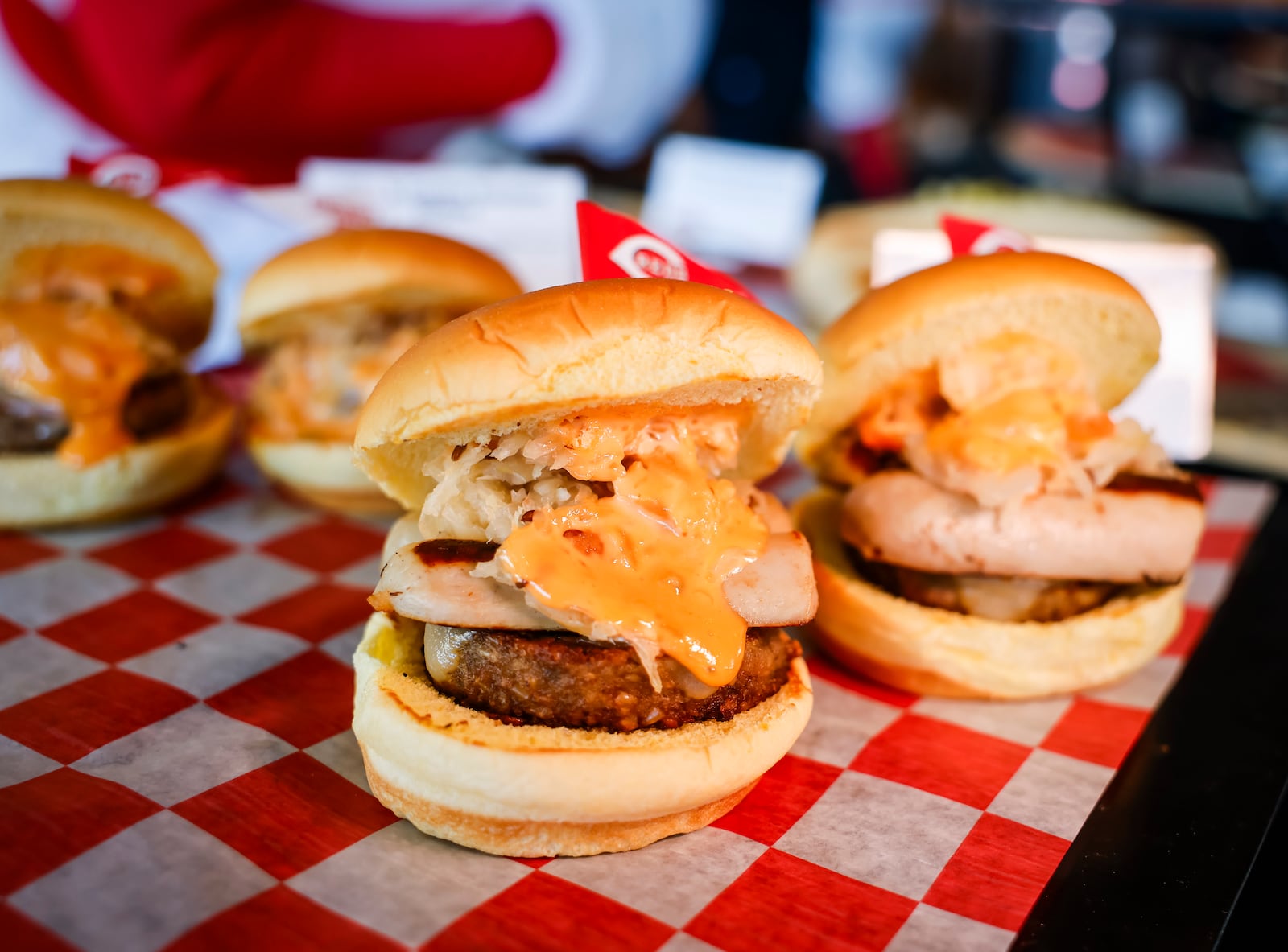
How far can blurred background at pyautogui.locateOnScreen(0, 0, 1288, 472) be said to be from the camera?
4.55 meters

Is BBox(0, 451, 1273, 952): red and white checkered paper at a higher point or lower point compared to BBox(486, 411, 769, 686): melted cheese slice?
lower

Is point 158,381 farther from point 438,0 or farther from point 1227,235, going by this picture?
point 1227,235

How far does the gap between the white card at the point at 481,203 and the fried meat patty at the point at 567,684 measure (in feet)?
8.91

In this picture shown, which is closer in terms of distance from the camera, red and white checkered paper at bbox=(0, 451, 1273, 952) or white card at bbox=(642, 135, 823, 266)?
red and white checkered paper at bbox=(0, 451, 1273, 952)

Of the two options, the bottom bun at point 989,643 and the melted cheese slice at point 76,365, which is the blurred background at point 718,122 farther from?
the bottom bun at point 989,643

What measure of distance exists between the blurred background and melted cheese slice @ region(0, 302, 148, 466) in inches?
36.8

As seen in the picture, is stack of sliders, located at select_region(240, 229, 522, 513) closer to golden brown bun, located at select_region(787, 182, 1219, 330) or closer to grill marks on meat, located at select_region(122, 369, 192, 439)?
grill marks on meat, located at select_region(122, 369, 192, 439)

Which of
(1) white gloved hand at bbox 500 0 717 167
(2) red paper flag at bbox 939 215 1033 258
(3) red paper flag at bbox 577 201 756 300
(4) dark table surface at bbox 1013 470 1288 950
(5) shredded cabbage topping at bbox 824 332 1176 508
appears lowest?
(4) dark table surface at bbox 1013 470 1288 950

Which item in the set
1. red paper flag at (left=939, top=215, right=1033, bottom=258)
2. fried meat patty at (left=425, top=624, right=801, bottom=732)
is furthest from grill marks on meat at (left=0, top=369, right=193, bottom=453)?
red paper flag at (left=939, top=215, right=1033, bottom=258)

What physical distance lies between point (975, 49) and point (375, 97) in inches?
270

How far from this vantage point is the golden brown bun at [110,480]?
3.05 metres

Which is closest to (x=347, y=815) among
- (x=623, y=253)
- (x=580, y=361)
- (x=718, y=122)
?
(x=580, y=361)

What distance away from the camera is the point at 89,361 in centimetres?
306

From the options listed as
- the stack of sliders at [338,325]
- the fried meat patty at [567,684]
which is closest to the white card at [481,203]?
the stack of sliders at [338,325]
